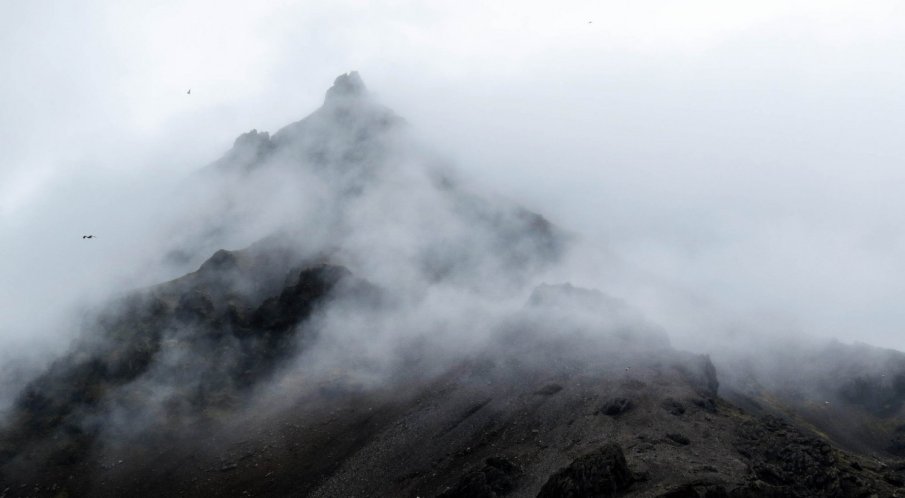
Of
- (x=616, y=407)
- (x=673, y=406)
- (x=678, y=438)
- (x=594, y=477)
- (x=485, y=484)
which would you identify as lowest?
(x=678, y=438)

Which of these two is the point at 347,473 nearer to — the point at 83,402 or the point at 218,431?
the point at 218,431

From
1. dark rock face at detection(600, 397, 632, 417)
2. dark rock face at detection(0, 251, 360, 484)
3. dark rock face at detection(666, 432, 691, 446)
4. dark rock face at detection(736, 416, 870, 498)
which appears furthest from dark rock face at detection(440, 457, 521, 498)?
dark rock face at detection(0, 251, 360, 484)

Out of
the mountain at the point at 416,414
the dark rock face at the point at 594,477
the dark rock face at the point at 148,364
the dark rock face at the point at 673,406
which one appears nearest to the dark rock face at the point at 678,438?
the mountain at the point at 416,414

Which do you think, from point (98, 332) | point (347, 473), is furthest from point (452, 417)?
point (98, 332)

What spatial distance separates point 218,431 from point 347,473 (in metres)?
48.6

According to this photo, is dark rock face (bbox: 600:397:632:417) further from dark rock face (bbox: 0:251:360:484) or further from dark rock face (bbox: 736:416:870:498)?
dark rock face (bbox: 0:251:360:484)

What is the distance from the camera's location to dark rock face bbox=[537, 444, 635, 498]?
88.3m

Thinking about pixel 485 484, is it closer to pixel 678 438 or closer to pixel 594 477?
pixel 594 477

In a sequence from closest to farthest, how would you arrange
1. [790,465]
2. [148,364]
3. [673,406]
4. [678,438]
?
[790,465] → [678,438] → [673,406] → [148,364]

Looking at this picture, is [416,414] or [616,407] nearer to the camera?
[616,407]

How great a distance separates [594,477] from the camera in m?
89.1

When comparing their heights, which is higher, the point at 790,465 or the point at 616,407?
the point at 616,407

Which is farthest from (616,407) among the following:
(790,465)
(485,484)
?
(485,484)

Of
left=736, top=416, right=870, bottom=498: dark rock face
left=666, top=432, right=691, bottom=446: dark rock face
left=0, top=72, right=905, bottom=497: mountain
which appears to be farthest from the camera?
left=666, top=432, right=691, bottom=446: dark rock face
